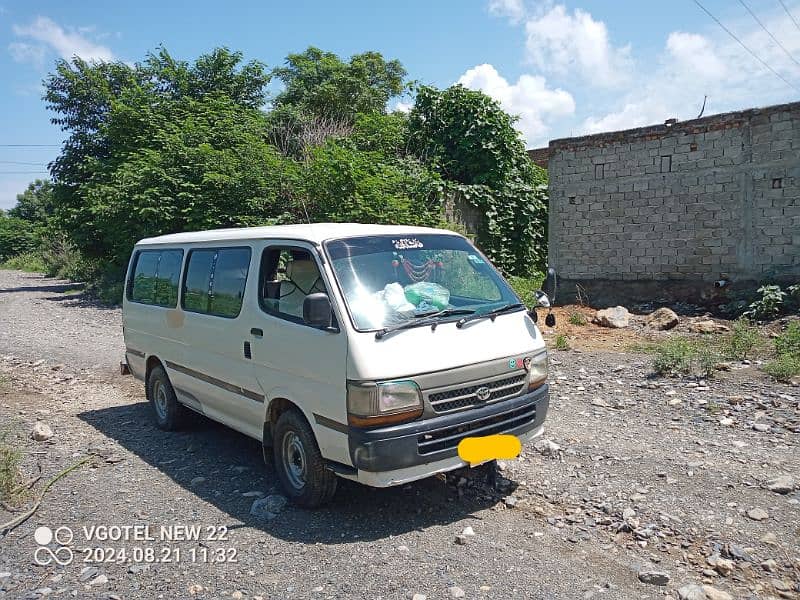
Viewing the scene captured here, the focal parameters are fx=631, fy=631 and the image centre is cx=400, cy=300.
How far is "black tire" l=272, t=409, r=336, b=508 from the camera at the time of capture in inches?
167

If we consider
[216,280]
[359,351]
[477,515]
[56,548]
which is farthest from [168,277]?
[477,515]

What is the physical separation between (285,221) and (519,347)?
32.5ft

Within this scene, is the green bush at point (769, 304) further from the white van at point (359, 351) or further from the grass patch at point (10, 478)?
the grass patch at point (10, 478)

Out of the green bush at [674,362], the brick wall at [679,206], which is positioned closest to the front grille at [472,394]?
the green bush at [674,362]

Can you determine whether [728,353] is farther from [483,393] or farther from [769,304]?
[483,393]

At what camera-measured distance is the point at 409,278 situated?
14.7ft

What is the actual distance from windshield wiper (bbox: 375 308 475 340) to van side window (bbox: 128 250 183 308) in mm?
2906

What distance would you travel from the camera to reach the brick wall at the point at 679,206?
35.1ft

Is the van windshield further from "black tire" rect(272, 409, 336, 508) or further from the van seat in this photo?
"black tire" rect(272, 409, 336, 508)

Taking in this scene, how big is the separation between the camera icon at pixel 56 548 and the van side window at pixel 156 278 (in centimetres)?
234

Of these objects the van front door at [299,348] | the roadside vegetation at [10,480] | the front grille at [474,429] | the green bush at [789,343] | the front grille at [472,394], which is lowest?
the roadside vegetation at [10,480]

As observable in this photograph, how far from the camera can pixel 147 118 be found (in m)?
17.7

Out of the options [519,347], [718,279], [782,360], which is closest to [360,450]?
[519,347]

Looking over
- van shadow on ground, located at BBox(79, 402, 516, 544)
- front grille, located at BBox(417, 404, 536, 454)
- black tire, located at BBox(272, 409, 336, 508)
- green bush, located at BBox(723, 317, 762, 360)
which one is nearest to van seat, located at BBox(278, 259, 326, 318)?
black tire, located at BBox(272, 409, 336, 508)
